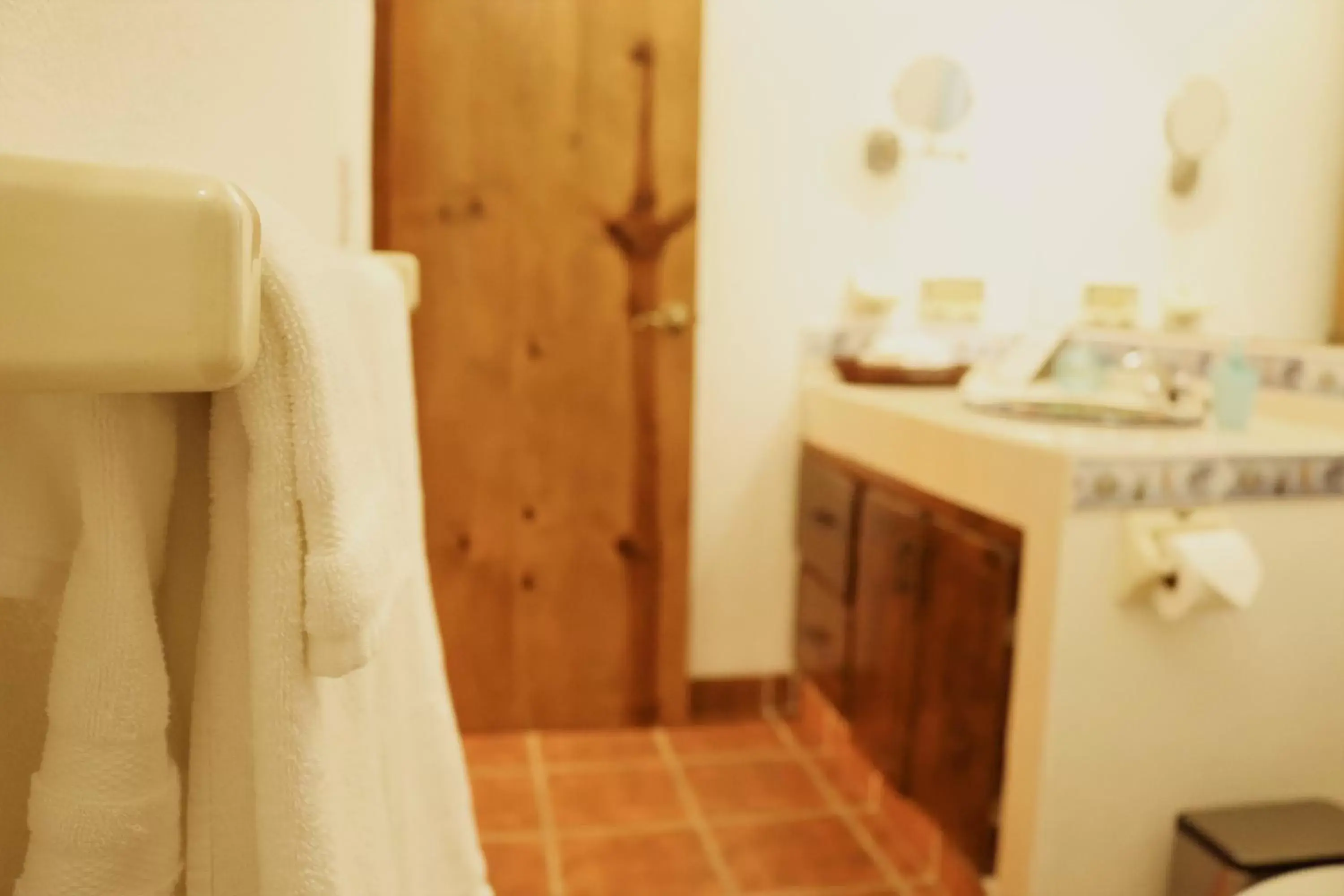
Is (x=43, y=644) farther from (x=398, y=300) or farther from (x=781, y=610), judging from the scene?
(x=781, y=610)

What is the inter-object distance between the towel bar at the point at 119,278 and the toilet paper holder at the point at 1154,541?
4.44ft

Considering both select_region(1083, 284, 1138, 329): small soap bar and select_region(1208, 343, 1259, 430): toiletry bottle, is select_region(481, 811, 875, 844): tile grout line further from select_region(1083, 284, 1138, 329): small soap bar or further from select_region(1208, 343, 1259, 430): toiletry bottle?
select_region(1083, 284, 1138, 329): small soap bar

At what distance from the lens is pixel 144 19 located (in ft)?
1.51

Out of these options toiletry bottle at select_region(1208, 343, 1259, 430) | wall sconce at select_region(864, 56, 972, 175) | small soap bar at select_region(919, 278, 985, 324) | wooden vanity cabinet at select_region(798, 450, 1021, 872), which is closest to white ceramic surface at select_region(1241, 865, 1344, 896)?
wooden vanity cabinet at select_region(798, 450, 1021, 872)

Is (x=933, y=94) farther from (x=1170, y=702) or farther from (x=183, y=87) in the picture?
(x=183, y=87)

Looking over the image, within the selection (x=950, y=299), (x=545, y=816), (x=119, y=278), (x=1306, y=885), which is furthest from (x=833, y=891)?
(x=119, y=278)

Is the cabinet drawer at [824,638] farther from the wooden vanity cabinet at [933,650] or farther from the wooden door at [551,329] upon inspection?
the wooden door at [551,329]

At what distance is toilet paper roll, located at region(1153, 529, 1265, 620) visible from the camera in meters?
1.36

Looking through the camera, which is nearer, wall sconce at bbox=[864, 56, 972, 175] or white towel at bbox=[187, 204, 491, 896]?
white towel at bbox=[187, 204, 491, 896]

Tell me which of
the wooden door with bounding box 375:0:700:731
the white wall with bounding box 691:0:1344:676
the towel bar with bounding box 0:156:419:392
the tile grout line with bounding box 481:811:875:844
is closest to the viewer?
the towel bar with bounding box 0:156:419:392

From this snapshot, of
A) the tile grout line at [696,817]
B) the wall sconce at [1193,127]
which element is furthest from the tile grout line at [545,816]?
the wall sconce at [1193,127]

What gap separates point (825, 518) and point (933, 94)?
1.03 meters

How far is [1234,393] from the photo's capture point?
1.67 meters

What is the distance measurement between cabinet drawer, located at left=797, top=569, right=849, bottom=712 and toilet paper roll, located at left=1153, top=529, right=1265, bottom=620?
86cm
